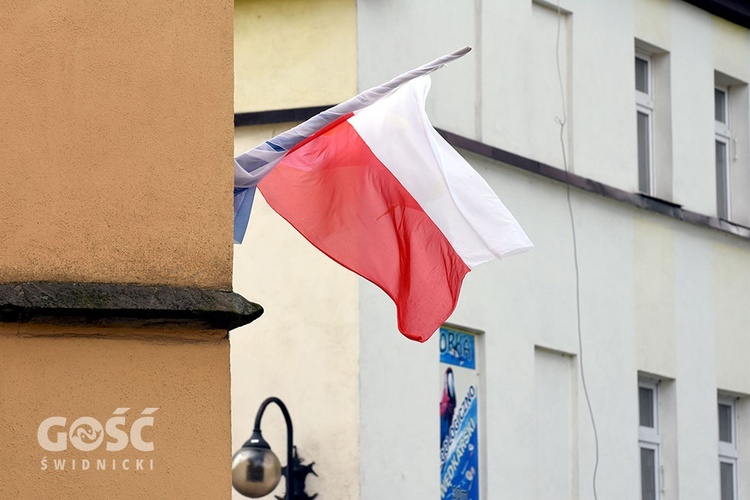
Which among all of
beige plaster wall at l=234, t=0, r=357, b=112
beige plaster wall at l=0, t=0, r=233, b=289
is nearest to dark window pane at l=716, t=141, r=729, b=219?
beige plaster wall at l=234, t=0, r=357, b=112

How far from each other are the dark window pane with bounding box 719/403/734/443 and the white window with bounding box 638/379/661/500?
4.16 ft

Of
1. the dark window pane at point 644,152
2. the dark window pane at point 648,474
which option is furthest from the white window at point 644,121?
the dark window pane at point 648,474

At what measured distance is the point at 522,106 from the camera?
1886 centimetres

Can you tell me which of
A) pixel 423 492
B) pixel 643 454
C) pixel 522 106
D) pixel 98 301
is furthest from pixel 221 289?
pixel 643 454

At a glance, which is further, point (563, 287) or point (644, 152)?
point (644, 152)

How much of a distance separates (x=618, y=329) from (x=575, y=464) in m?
1.42

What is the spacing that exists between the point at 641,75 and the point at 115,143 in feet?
41.0

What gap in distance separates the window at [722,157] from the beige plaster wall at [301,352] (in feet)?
21.6

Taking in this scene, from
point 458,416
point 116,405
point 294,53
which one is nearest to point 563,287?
point 458,416

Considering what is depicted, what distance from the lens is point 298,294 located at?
16.7 meters

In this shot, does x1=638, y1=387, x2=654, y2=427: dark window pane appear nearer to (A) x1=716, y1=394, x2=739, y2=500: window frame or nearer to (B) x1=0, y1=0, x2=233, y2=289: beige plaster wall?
(A) x1=716, y1=394, x2=739, y2=500: window frame

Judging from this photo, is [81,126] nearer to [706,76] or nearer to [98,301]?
[98,301]

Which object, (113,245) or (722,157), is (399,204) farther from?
(722,157)

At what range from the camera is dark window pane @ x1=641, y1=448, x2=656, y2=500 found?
2025 cm
